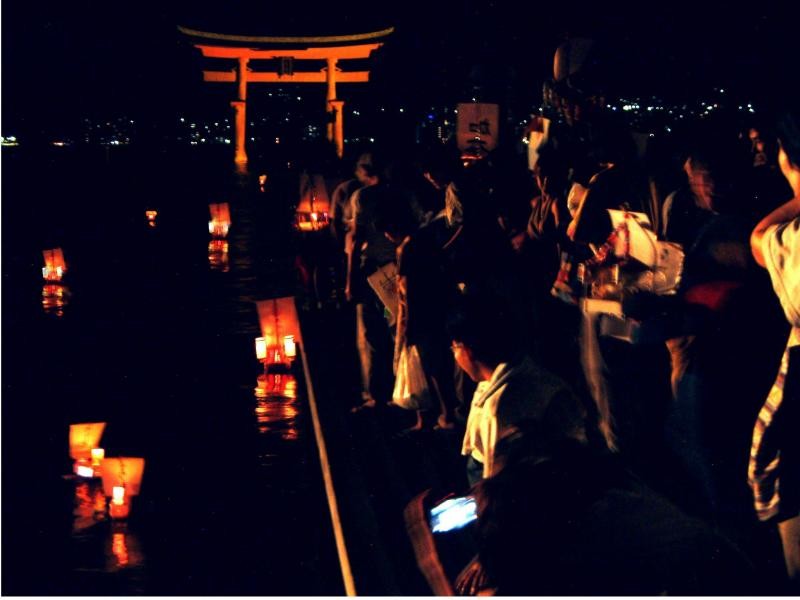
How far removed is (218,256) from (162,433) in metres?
11.4

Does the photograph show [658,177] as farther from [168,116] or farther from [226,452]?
[168,116]

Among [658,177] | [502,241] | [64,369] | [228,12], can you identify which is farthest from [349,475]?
[228,12]

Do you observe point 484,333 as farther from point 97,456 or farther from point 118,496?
point 97,456

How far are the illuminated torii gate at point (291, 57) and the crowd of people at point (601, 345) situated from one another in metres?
32.7

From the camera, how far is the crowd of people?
3.42 meters

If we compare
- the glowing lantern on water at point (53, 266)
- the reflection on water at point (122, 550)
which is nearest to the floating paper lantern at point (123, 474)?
the reflection on water at point (122, 550)

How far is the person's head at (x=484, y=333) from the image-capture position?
449 cm

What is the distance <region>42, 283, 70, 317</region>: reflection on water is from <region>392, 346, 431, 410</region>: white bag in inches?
310

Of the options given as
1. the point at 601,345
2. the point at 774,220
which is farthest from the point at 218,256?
the point at 774,220

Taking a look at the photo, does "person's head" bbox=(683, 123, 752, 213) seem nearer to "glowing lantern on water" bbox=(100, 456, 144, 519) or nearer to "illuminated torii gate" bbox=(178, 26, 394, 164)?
"glowing lantern on water" bbox=(100, 456, 144, 519)

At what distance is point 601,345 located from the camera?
658cm

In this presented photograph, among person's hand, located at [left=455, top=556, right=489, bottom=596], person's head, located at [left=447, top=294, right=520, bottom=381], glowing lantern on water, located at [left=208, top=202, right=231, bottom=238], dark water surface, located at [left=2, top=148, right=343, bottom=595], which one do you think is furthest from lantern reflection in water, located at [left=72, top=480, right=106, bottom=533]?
glowing lantern on water, located at [left=208, top=202, right=231, bottom=238]

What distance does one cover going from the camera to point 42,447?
9.16 meters

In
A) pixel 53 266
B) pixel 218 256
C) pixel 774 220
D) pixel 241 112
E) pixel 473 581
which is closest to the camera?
pixel 473 581
